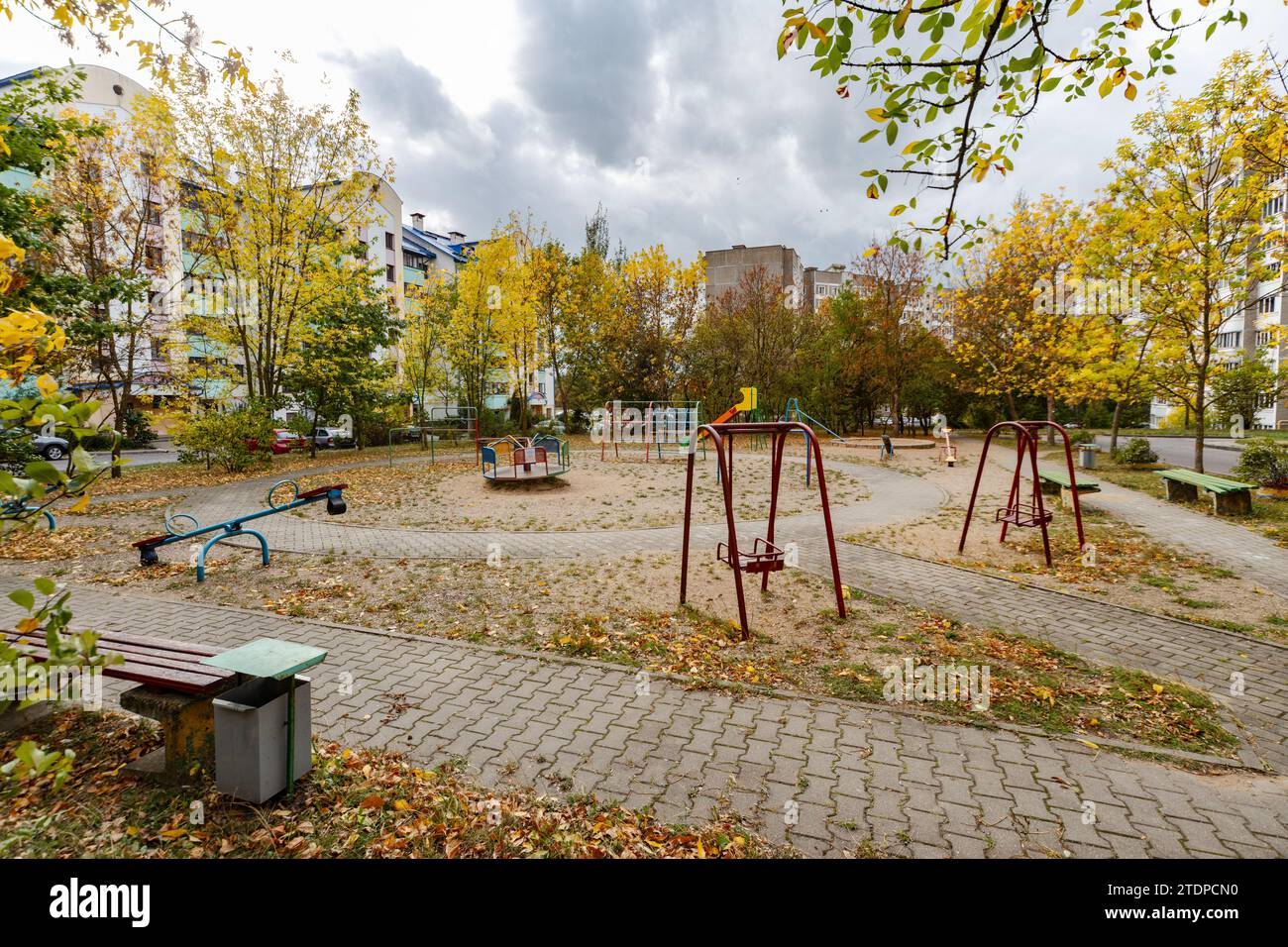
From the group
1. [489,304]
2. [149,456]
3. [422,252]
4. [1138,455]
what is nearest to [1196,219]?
[1138,455]

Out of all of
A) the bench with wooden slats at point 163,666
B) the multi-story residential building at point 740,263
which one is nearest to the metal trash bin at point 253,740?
the bench with wooden slats at point 163,666

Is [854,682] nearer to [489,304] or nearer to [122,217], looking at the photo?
[122,217]

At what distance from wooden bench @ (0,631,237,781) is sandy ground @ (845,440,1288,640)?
8193 mm

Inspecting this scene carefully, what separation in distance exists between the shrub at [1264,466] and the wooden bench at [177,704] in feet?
55.2

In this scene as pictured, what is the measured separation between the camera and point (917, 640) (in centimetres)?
546

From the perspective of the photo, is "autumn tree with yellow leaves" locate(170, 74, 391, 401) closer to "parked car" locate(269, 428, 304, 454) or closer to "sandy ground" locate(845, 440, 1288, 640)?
"parked car" locate(269, 428, 304, 454)

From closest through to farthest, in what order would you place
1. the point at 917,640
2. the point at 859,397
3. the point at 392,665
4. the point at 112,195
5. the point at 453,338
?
1. the point at 392,665
2. the point at 917,640
3. the point at 112,195
4. the point at 453,338
5. the point at 859,397

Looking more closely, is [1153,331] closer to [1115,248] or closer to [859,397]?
[1115,248]

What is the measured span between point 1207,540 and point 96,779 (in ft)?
41.9

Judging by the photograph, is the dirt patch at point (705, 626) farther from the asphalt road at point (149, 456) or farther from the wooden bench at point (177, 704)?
the asphalt road at point (149, 456)

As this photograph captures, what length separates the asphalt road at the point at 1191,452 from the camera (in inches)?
720

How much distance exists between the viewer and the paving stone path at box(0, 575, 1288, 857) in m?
2.99

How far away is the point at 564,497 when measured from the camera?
1334cm

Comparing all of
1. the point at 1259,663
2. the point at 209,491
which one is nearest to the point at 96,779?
the point at 1259,663
